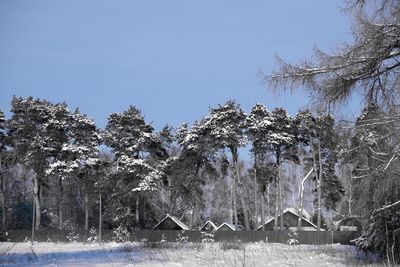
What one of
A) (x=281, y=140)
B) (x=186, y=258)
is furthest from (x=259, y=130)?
(x=186, y=258)

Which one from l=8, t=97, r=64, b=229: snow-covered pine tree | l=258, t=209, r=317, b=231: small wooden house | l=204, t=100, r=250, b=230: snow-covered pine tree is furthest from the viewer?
l=258, t=209, r=317, b=231: small wooden house

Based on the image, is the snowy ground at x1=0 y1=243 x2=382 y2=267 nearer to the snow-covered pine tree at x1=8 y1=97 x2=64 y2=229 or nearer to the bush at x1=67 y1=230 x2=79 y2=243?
the bush at x1=67 y1=230 x2=79 y2=243

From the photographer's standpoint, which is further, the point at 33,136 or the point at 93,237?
the point at 33,136

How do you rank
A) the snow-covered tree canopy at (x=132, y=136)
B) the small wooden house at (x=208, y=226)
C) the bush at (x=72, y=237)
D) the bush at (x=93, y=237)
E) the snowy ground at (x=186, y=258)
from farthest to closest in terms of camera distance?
1. the small wooden house at (x=208, y=226)
2. the snow-covered tree canopy at (x=132, y=136)
3. the bush at (x=72, y=237)
4. the bush at (x=93, y=237)
5. the snowy ground at (x=186, y=258)

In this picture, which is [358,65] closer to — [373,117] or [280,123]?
[373,117]

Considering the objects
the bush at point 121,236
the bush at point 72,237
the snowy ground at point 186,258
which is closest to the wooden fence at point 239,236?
the bush at point 72,237

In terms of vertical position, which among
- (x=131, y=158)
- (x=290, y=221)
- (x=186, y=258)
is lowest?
(x=186, y=258)

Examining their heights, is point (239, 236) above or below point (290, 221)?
below

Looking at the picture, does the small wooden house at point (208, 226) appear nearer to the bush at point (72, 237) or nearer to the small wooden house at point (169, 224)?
the small wooden house at point (169, 224)

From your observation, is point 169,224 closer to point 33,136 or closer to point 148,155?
point 148,155

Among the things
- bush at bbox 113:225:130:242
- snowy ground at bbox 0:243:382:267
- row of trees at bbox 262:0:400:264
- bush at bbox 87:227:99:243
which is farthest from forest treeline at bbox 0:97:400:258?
row of trees at bbox 262:0:400:264

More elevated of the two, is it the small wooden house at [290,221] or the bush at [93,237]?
the small wooden house at [290,221]

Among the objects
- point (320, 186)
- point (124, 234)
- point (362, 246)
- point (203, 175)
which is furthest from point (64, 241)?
point (362, 246)

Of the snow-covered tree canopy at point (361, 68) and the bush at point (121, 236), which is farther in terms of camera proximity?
the bush at point (121, 236)
